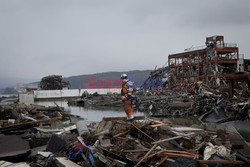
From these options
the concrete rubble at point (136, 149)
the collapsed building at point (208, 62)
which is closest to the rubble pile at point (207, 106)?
the concrete rubble at point (136, 149)

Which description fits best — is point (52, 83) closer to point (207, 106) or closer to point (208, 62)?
point (208, 62)

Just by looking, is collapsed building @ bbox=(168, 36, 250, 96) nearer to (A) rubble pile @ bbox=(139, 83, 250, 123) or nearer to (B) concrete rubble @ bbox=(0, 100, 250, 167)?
(A) rubble pile @ bbox=(139, 83, 250, 123)

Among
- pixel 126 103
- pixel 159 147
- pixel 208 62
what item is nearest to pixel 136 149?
pixel 159 147

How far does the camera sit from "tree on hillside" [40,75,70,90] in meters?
66.5

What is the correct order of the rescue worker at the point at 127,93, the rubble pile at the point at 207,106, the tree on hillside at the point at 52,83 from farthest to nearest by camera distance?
the tree on hillside at the point at 52,83, the rubble pile at the point at 207,106, the rescue worker at the point at 127,93

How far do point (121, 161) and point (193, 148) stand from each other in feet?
6.28

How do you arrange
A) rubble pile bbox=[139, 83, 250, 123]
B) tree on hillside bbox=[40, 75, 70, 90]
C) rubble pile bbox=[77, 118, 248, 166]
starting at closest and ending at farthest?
rubble pile bbox=[77, 118, 248, 166]
rubble pile bbox=[139, 83, 250, 123]
tree on hillside bbox=[40, 75, 70, 90]

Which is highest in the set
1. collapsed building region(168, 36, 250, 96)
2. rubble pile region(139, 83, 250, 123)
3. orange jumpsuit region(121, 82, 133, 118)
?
collapsed building region(168, 36, 250, 96)

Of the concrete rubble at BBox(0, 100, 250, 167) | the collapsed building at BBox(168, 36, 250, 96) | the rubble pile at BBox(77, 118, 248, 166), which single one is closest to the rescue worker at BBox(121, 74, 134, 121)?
the concrete rubble at BBox(0, 100, 250, 167)

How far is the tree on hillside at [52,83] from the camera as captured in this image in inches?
2618

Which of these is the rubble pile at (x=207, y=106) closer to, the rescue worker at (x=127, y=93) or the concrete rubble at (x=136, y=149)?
the rescue worker at (x=127, y=93)

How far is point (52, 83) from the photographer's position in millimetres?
66625

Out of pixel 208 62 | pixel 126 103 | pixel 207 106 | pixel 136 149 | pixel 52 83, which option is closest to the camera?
pixel 136 149

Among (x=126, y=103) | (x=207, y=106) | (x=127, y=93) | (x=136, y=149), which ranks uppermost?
(x=127, y=93)
